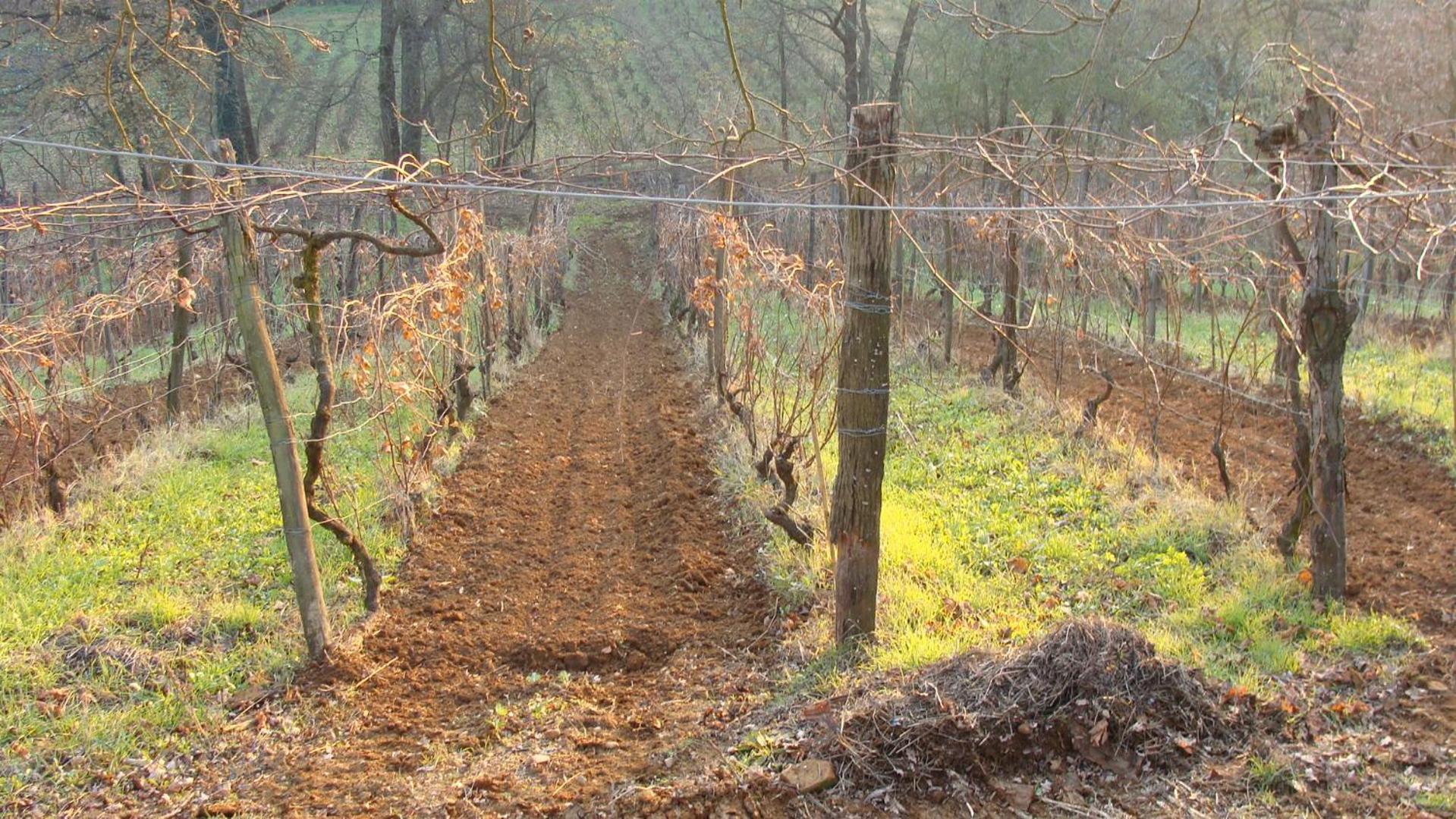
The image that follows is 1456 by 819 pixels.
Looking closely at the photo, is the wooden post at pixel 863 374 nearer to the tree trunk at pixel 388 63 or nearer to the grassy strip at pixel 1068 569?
the grassy strip at pixel 1068 569

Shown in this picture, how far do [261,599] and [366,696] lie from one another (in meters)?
1.23

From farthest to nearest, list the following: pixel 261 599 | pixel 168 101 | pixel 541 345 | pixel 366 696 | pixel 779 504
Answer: pixel 541 345
pixel 168 101
pixel 779 504
pixel 261 599
pixel 366 696

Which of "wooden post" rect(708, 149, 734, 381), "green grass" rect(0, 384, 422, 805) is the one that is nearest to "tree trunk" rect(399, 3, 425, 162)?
"wooden post" rect(708, 149, 734, 381)

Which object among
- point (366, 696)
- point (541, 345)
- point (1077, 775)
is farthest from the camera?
point (541, 345)

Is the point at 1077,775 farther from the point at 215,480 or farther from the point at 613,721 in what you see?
the point at 215,480

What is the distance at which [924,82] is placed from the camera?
1894 cm

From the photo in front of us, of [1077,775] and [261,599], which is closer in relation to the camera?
[1077,775]

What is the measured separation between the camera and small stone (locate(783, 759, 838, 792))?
325 centimetres

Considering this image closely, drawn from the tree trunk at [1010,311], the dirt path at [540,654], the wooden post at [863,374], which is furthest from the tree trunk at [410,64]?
the wooden post at [863,374]

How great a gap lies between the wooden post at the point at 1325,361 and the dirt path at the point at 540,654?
269 cm

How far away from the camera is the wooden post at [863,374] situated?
3885 mm

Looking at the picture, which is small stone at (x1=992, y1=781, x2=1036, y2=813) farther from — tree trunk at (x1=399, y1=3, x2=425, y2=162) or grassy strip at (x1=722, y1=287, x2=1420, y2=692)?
tree trunk at (x1=399, y1=3, x2=425, y2=162)

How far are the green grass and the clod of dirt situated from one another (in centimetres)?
281

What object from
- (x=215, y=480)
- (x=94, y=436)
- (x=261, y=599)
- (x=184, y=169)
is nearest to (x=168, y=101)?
(x=94, y=436)
